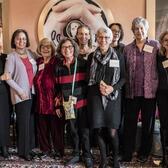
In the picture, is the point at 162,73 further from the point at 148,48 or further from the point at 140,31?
the point at 140,31

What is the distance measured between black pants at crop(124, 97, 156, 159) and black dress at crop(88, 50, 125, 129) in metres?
0.20

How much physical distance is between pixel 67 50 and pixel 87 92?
0.42 m

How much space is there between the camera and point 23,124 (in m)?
3.13

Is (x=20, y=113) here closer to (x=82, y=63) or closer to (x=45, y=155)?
(x=45, y=155)

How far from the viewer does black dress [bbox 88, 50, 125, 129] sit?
9.02 ft

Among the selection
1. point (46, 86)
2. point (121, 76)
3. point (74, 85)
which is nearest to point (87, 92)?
point (74, 85)

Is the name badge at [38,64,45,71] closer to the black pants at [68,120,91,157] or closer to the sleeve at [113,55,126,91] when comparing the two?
the black pants at [68,120,91,157]

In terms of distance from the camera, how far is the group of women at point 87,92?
9.07 feet

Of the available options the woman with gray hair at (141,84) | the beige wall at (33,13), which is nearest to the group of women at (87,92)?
the woman with gray hair at (141,84)

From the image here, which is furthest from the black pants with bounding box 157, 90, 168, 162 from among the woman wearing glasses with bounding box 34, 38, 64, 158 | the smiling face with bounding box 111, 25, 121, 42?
the woman wearing glasses with bounding box 34, 38, 64, 158

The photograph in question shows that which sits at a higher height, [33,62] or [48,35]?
[48,35]

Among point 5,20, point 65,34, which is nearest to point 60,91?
A: point 65,34

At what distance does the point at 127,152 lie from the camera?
120 inches

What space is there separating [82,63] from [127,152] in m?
0.94
